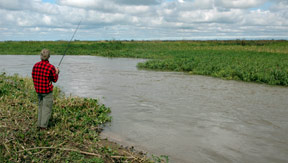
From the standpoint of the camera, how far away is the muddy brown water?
17.5ft

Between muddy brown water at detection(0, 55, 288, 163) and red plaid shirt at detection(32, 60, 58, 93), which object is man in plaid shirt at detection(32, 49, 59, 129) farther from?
muddy brown water at detection(0, 55, 288, 163)

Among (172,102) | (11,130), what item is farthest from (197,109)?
(11,130)

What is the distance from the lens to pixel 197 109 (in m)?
8.27

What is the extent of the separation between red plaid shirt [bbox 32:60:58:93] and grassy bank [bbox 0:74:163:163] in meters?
0.87

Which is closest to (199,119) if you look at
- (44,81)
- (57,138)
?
(57,138)

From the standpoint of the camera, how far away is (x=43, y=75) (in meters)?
4.79

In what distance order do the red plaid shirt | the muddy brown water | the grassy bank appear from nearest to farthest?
the grassy bank, the red plaid shirt, the muddy brown water

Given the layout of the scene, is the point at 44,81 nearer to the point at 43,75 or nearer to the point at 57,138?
the point at 43,75

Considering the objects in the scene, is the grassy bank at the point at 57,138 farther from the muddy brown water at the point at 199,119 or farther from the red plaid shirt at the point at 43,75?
the red plaid shirt at the point at 43,75

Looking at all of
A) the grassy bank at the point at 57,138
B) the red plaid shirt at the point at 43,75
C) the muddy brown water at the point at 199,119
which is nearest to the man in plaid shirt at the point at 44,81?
the red plaid shirt at the point at 43,75

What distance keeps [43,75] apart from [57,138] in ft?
4.02

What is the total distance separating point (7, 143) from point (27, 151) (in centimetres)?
51

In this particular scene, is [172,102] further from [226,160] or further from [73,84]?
[73,84]

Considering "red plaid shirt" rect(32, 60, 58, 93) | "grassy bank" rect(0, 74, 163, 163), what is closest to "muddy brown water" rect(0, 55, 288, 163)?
"grassy bank" rect(0, 74, 163, 163)
